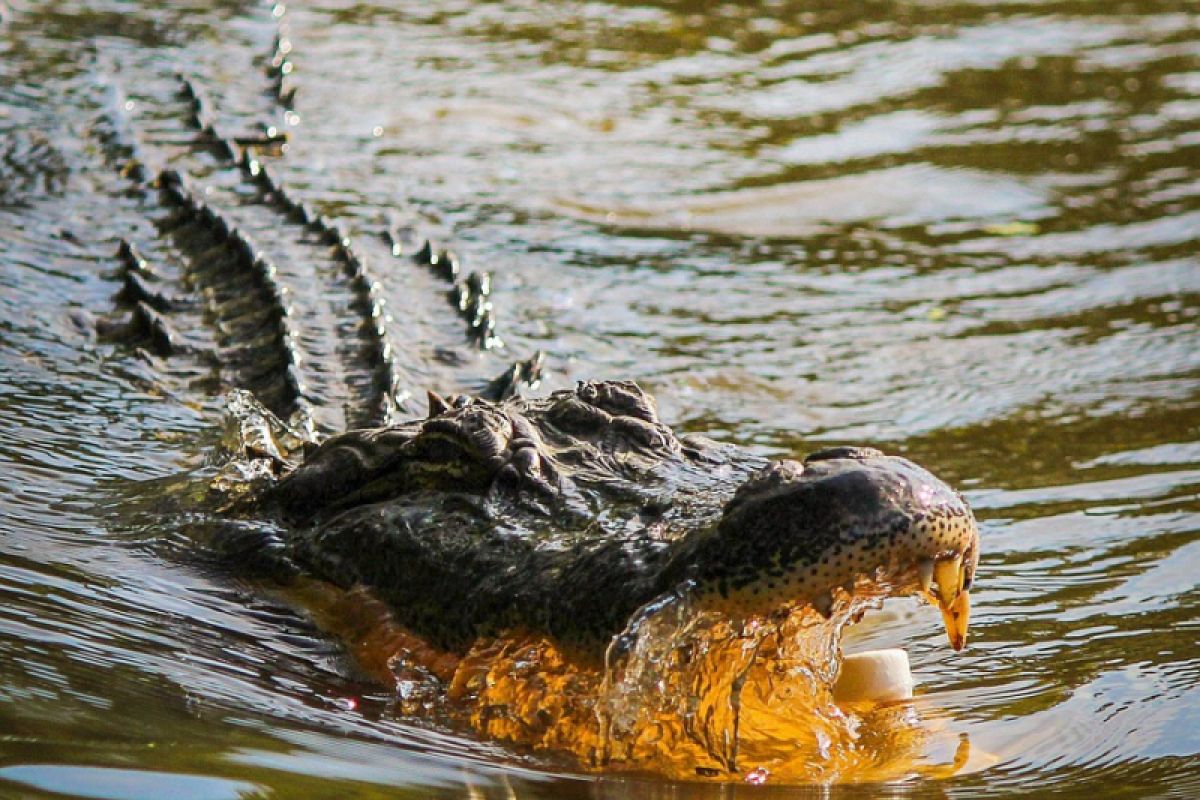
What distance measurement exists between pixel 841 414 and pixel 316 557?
2.52 m

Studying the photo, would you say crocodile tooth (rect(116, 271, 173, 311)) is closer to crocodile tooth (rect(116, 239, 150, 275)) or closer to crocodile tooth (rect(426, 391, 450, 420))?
crocodile tooth (rect(116, 239, 150, 275))

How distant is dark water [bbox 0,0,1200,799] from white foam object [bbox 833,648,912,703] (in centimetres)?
11

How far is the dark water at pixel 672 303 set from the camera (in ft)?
10.9

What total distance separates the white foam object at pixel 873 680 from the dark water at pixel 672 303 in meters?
0.11

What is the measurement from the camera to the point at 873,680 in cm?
358

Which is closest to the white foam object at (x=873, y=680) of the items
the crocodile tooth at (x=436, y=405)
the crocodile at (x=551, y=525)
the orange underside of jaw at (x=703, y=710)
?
the orange underside of jaw at (x=703, y=710)

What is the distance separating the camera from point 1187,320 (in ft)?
22.8

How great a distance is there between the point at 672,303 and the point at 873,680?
11.8ft

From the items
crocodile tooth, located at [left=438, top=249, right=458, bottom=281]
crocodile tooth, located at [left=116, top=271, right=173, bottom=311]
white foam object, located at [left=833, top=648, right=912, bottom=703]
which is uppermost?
crocodile tooth, located at [left=116, top=271, right=173, bottom=311]

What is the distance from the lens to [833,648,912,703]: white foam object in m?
3.57

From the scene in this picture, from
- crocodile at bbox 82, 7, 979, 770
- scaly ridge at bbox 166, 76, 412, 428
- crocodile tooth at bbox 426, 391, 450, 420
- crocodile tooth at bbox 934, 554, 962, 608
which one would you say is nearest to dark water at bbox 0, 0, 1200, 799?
scaly ridge at bbox 166, 76, 412, 428

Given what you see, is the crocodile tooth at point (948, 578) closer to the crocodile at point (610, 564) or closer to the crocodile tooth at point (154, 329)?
the crocodile at point (610, 564)

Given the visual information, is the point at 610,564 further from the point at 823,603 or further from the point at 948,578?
the point at 948,578

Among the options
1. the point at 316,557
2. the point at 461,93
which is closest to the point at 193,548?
the point at 316,557
